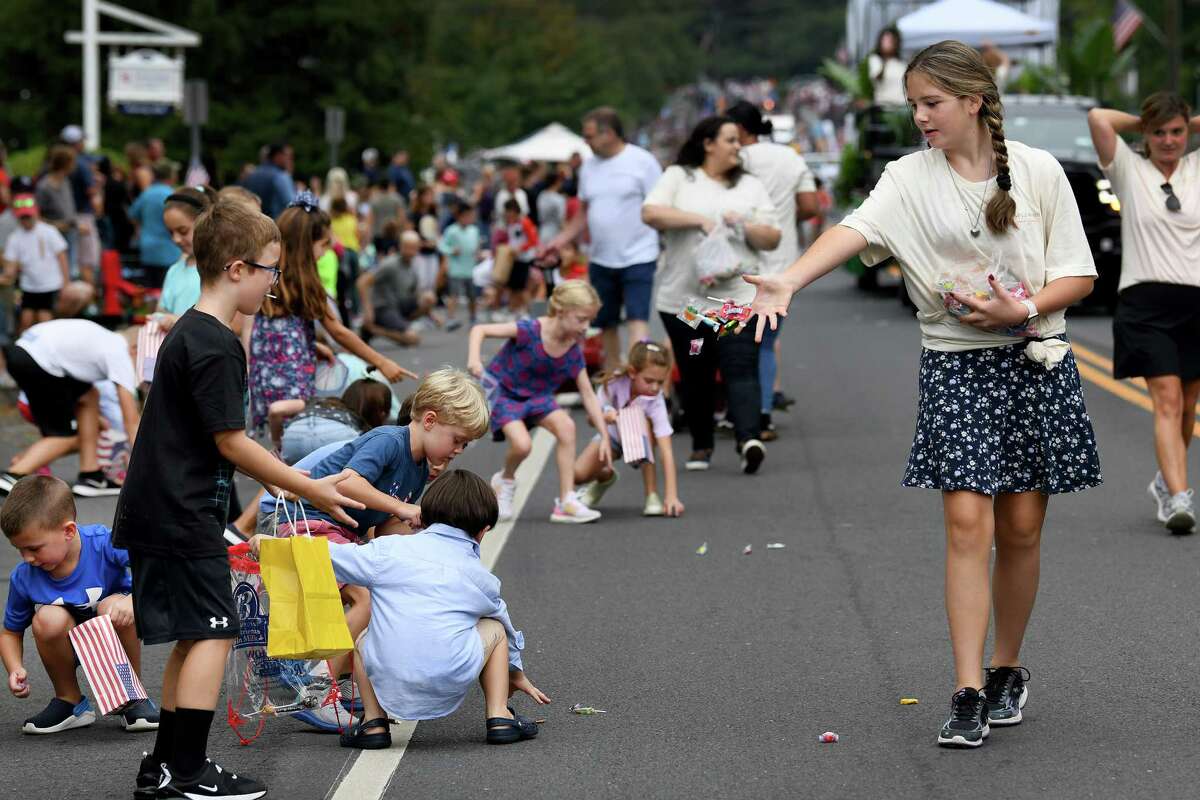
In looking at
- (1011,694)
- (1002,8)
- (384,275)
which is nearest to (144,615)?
(1011,694)

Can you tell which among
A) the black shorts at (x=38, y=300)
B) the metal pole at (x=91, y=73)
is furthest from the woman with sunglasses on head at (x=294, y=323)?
the metal pole at (x=91, y=73)

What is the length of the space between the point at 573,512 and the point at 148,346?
2.28 metres

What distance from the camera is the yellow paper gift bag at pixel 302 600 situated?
5.27 meters

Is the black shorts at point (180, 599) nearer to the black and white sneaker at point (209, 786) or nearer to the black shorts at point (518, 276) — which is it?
the black and white sneaker at point (209, 786)

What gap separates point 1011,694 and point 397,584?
6.29ft

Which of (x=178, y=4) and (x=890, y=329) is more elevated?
(x=178, y=4)

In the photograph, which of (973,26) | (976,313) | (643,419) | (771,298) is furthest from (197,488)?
(973,26)

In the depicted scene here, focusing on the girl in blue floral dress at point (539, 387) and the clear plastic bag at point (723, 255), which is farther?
the clear plastic bag at point (723, 255)

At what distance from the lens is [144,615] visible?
5168mm

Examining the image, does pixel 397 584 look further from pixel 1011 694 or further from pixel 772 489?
pixel 772 489

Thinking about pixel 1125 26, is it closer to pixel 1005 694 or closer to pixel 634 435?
pixel 634 435

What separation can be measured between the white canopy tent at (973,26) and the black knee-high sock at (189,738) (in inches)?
1056

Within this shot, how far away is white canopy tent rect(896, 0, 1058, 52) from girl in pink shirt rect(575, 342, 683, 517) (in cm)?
2157

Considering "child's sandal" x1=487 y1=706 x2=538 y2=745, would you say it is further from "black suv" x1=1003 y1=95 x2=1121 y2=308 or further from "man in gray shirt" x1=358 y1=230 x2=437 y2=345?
"black suv" x1=1003 y1=95 x2=1121 y2=308
